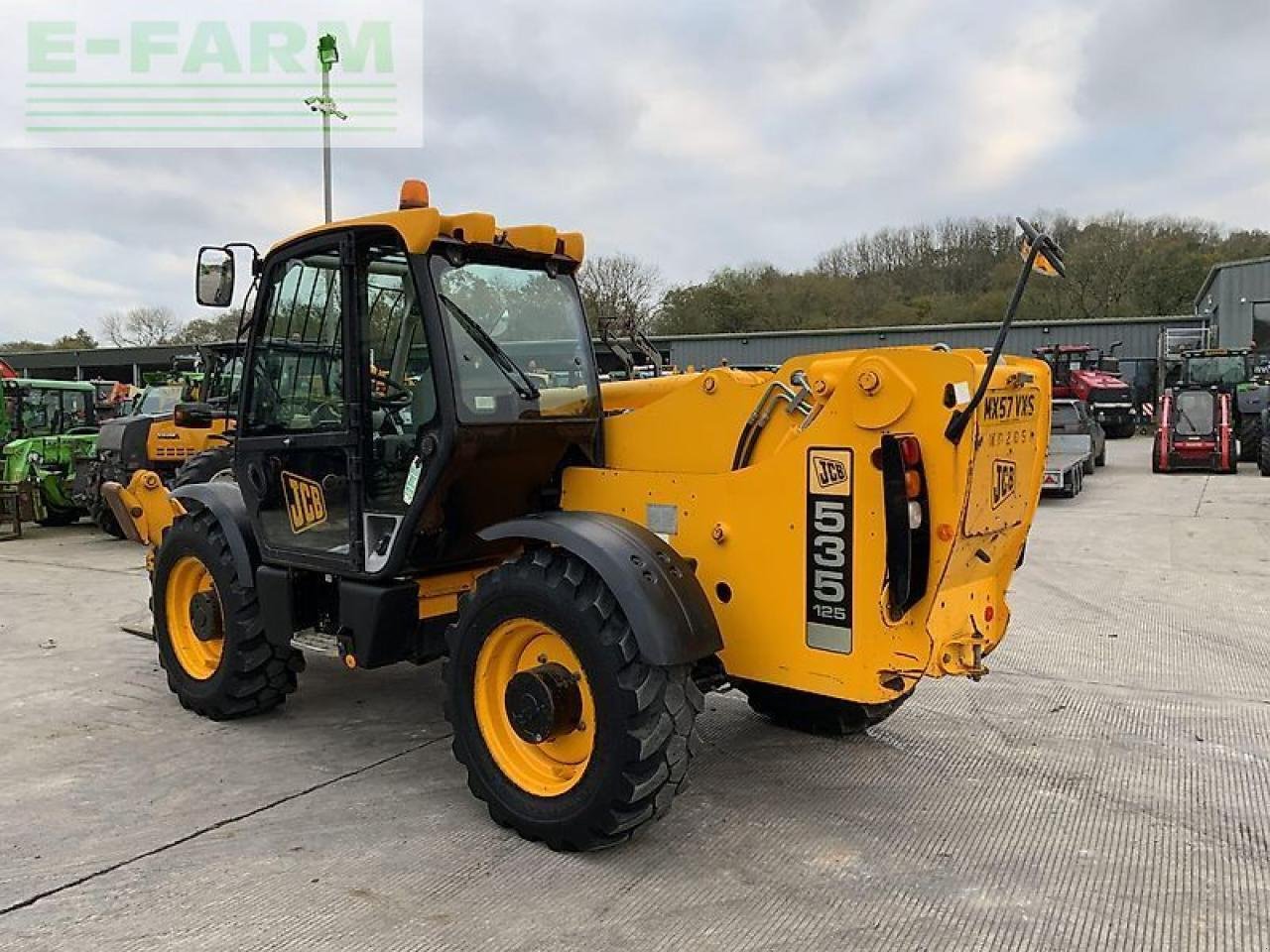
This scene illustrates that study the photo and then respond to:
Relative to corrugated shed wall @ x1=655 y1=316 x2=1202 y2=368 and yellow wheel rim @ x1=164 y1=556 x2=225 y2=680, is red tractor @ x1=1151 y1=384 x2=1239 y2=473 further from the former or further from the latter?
yellow wheel rim @ x1=164 y1=556 x2=225 y2=680

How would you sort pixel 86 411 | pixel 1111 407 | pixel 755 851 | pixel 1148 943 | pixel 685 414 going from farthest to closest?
1. pixel 1111 407
2. pixel 86 411
3. pixel 685 414
4. pixel 755 851
5. pixel 1148 943

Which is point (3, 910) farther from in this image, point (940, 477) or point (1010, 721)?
point (1010, 721)

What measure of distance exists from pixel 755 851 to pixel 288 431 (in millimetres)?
2704

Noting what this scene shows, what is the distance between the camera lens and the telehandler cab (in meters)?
3.27

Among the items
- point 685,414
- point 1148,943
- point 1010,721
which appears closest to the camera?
point 1148,943

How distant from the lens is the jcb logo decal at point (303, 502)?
4.43m

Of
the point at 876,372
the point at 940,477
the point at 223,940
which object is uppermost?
the point at 876,372

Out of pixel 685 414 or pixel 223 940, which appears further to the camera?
pixel 685 414

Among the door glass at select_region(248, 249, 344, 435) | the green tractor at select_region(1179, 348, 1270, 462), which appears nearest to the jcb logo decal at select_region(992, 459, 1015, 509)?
the door glass at select_region(248, 249, 344, 435)

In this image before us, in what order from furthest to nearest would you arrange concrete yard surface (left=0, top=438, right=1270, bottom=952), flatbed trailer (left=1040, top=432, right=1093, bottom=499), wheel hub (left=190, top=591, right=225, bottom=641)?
flatbed trailer (left=1040, top=432, right=1093, bottom=499)
wheel hub (left=190, top=591, right=225, bottom=641)
concrete yard surface (left=0, top=438, right=1270, bottom=952)

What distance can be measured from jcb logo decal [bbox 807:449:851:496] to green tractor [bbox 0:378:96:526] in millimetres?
11484

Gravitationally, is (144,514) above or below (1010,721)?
above

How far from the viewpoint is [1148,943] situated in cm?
293

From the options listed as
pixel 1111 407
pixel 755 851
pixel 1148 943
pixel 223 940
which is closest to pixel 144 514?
pixel 223 940
